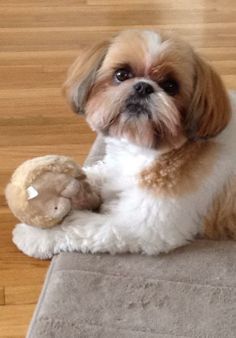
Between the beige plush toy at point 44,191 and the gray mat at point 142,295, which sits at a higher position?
the beige plush toy at point 44,191

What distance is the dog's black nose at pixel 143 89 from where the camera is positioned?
5.32 ft

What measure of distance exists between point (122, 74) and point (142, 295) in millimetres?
541

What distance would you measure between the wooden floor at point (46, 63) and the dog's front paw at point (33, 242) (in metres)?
0.03

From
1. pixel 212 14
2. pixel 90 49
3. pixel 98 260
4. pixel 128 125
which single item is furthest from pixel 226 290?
pixel 212 14

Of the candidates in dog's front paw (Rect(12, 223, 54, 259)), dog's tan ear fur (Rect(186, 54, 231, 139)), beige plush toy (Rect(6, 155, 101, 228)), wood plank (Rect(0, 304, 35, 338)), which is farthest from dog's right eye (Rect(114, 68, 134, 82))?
wood plank (Rect(0, 304, 35, 338))

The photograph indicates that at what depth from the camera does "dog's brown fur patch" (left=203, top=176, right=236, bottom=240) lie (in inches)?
69.7

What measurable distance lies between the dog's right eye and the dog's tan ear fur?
164mm

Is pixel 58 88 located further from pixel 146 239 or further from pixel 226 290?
pixel 226 290

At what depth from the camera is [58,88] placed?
2.74 metres

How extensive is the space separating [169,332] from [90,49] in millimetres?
721

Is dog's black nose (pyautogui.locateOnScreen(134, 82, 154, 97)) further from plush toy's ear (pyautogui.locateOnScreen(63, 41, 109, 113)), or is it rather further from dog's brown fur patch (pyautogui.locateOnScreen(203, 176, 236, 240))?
dog's brown fur patch (pyautogui.locateOnScreen(203, 176, 236, 240))

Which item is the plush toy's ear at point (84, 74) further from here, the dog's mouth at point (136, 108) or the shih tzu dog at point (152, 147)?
the dog's mouth at point (136, 108)

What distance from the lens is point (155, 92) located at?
1.63 metres

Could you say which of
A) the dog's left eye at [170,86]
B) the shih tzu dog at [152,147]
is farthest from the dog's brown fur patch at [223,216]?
the dog's left eye at [170,86]
